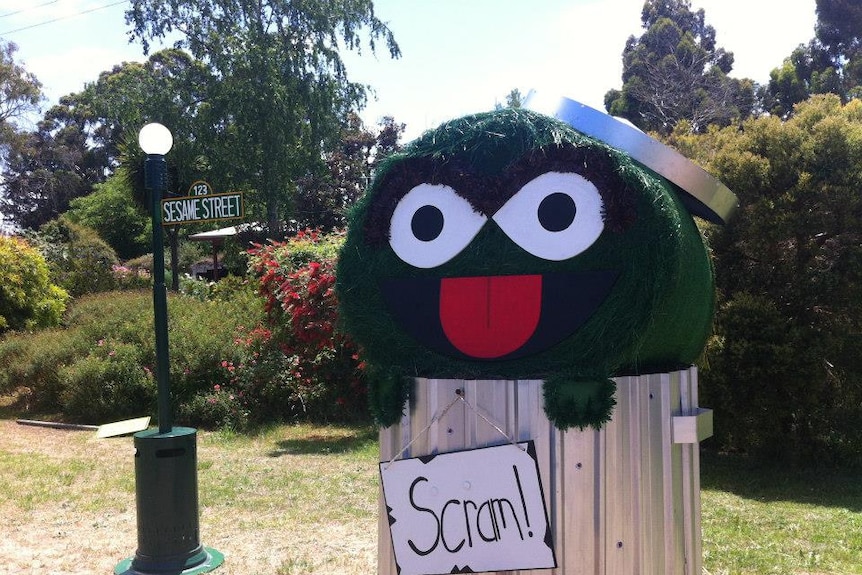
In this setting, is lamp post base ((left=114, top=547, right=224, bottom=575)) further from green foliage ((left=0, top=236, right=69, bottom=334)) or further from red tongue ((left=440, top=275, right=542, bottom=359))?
green foliage ((left=0, top=236, right=69, bottom=334))

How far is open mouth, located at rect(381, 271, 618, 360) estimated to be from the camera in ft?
10.00

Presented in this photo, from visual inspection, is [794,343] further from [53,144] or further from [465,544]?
[53,144]

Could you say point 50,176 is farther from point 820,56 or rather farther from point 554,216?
point 554,216

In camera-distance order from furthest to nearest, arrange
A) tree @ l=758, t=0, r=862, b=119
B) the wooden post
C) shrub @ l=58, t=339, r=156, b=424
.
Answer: tree @ l=758, t=0, r=862, b=119
shrub @ l=58, t=339, r=156, b=424
the wooden post

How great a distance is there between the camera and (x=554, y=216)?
121 inches

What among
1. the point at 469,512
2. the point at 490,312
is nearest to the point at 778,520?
the point at 469,512

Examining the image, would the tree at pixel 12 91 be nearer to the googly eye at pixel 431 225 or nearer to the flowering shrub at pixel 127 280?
the flowering shrub at pixel 127 280

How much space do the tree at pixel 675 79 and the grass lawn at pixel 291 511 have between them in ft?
47.6

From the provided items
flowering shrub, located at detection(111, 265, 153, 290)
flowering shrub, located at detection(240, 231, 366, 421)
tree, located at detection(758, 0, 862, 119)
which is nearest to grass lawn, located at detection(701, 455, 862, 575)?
flowering shrub, located at detection(240, 231, 366, 421)

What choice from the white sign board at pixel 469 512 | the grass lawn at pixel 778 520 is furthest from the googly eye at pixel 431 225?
the grass lawn at pixel 778 520

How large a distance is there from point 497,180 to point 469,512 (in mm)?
1366

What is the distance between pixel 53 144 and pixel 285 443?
45958mm

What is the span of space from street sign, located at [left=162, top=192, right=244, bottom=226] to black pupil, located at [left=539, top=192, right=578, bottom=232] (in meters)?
2.68

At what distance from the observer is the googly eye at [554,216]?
3.03 meters
